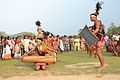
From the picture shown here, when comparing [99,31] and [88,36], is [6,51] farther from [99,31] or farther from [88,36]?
[99,31]

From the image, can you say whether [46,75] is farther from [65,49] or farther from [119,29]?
[119,29]

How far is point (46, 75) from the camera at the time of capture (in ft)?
35.2

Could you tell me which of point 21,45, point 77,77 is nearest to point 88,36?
point 77,77

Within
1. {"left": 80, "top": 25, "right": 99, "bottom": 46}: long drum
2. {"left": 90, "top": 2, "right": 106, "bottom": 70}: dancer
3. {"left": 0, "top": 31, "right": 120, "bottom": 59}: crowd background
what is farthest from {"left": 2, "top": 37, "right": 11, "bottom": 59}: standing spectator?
{"left": 90, "top": 2, "right": 106, "bottom": 70}: dancer

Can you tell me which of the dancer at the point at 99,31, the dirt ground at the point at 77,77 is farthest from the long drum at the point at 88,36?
the dirt ground at the point at 77,77

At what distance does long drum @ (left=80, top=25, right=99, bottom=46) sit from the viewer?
38.1 feet

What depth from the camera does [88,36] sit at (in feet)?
39.2

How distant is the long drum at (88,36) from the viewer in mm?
11625

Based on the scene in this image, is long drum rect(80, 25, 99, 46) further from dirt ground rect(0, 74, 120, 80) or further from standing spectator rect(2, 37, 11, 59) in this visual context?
standing spectator rect(2, 37, 11, 59)

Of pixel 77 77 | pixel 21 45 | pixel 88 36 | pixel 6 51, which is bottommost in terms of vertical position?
pixel 77 77

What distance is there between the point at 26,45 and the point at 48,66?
31.6 feet

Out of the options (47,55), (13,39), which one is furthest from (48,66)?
(13,39)

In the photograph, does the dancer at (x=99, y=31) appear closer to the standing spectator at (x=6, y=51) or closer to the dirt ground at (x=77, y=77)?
the dirt ground at (x=77, y=77)

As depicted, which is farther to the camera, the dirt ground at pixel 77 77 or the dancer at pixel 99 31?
the dancer at pixel 99 31
